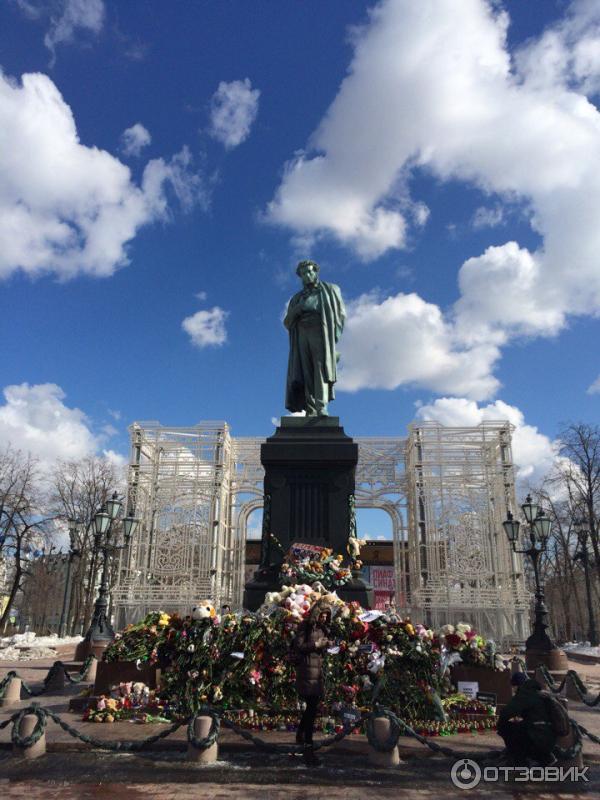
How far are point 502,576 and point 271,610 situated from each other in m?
24.0

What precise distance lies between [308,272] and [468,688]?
845cm

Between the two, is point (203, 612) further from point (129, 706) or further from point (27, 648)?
point (27, 648)

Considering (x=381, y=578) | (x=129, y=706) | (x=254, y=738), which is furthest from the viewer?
(x=381, y=578)

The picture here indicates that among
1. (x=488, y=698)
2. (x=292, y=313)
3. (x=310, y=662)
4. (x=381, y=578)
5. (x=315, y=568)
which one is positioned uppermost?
(x=292, y=313)

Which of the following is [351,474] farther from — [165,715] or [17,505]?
[17,505]

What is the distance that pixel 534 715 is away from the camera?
19.1ft

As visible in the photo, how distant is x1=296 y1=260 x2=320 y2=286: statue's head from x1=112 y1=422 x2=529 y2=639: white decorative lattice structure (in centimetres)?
1930

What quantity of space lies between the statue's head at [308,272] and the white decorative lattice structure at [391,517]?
19299 mm

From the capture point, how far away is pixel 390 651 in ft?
25.2

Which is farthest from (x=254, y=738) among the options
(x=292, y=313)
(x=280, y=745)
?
(x=292, y=313)

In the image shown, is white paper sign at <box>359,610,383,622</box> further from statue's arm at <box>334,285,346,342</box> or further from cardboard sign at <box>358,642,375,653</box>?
statue's arm at <box>334,285,346,342</box>

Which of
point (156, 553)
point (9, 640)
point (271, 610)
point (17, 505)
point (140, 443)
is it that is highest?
point (140, 443)

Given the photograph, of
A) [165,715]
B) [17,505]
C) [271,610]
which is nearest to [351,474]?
[271,610]

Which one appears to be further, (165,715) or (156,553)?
(156,553)
